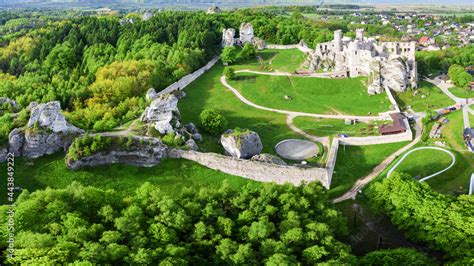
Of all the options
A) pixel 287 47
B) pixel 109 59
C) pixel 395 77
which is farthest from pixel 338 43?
pixel 109 59

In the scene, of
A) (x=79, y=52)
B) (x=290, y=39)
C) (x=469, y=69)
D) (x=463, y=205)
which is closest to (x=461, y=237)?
(x=463, y=205)

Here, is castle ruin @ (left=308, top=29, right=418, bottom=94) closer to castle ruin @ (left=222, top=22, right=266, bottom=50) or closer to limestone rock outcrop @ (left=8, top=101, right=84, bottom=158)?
castle ruin @ (left=222, top=22, right=266, bottom=50)

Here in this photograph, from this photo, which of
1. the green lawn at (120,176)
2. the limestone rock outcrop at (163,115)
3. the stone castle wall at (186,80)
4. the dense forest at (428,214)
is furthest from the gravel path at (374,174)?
the stone castle wall at (186,80)

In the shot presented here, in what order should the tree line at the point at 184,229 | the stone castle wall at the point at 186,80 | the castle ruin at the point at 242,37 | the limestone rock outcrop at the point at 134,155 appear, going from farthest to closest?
the castle ruin at the point at 242,37, the stone castle wall at the point at 186,80, the limestone rock outcrop at the point at 134,155, the tree line at the point at 184,229

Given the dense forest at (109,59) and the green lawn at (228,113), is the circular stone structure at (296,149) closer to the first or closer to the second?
the green lawn at (228,113)

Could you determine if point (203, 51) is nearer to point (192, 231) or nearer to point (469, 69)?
point (469, 69)

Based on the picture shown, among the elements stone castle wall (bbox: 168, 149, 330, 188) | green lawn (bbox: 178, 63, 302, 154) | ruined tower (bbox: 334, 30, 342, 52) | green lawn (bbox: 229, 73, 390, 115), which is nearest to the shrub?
green lawn (bbox: 178, 63, 302, 154)
